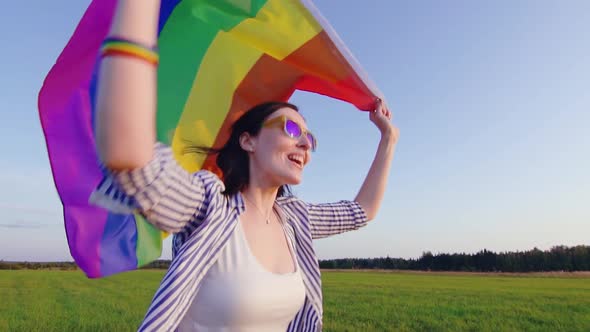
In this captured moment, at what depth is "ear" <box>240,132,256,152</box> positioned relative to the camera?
229 cm

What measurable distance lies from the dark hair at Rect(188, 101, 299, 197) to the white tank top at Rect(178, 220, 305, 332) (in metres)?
0.37

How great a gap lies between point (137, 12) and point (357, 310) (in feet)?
42.2

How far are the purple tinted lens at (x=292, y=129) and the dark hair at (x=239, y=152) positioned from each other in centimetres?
14

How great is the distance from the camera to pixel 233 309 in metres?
1.76

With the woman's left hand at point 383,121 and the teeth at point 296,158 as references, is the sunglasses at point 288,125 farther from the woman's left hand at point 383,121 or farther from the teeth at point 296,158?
the woman's left hand at point 383,121

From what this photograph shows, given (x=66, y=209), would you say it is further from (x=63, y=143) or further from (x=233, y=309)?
(x=233, y=309)

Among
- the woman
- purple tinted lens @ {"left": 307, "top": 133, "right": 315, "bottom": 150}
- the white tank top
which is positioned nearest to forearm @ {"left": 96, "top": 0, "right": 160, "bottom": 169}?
the woman

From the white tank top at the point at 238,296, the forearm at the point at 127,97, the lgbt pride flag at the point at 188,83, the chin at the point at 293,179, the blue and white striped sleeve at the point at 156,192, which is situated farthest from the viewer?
the chin at the point at 293,179

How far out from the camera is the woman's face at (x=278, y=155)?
7.10 ft

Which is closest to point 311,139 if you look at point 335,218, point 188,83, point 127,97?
point 335,218

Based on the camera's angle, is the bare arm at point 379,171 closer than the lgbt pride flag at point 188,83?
No

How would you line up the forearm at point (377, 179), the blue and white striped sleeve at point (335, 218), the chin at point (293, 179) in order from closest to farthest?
the chin at point (293, 179) → the blue and white striped sleeve at point (335, 218) → the forearm at point (377, 179)

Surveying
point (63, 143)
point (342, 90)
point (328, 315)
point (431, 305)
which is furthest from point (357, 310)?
point (63, 143)

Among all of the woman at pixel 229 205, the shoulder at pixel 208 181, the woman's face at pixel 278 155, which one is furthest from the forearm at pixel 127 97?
the woman's face at pixel 278 155
